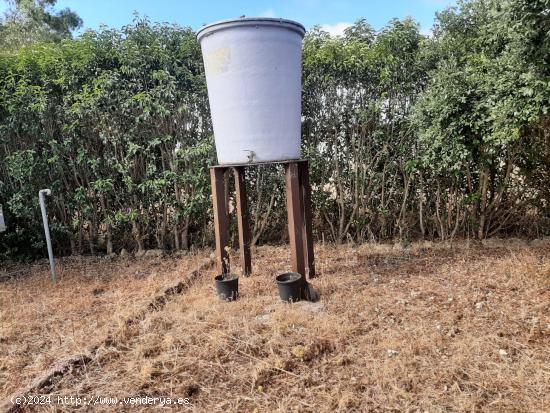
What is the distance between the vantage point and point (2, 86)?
183 inches

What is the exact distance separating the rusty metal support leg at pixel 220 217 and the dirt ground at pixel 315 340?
0.91 feet

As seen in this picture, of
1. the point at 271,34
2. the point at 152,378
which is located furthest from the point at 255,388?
the point at 271,34

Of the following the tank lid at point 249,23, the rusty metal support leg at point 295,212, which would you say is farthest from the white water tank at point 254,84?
the rusty metal support leg at point 295,212

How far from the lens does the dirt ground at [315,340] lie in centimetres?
203

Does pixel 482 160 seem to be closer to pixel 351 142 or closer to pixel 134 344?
pixel 351 142

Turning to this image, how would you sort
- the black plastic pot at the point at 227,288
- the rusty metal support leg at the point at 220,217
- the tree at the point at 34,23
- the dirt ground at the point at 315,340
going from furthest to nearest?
the tree at the point at 34,23 → the rusty metal support leg at the point at 220,217 → the black plastic pot at the point at 227,288 → the dirt ground at the point at 315,340

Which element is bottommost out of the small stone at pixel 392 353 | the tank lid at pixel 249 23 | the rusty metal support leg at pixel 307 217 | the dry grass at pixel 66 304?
the small stone at pixel 392 353

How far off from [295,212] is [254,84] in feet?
3.27

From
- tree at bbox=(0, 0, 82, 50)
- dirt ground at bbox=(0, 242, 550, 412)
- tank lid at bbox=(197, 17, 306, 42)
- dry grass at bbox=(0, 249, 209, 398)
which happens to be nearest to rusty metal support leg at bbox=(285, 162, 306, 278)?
dirt ground at bbox=(0, 242, 550, 412)

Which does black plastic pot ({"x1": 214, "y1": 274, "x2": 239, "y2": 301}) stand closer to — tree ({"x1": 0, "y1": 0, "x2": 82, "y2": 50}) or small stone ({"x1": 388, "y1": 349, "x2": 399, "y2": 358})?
small stone ({"x1": 388, "y1": 349, "x2": 399, "y2": 358})

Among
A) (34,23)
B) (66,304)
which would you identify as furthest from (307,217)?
(34,23)

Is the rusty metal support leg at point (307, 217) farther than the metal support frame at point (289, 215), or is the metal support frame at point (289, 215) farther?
the rusty metal support leg at point (307, 217)

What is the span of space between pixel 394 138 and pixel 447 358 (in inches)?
111

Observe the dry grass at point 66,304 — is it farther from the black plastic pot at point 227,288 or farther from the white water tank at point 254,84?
the white water tank at point 254,84
